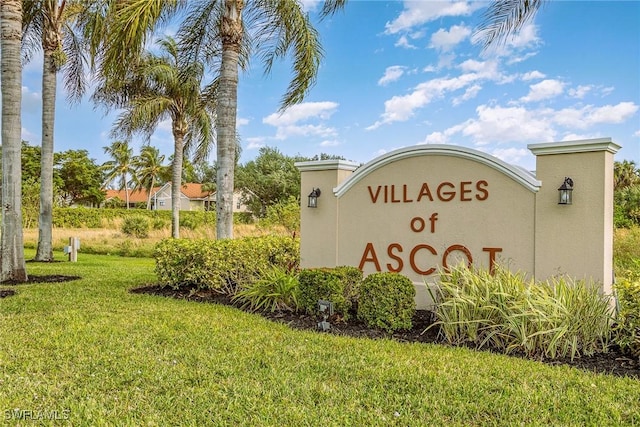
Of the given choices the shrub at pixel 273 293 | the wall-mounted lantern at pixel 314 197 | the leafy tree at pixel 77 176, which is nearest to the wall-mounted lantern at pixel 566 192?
the shrub at pixel 273 293

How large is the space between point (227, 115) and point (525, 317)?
22.3 feet

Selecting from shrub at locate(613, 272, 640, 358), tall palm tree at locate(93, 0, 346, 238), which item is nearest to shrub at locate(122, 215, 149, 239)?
tall palm tree at locate(93, 0, 346, 238)

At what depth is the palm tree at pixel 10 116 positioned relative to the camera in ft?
27.3

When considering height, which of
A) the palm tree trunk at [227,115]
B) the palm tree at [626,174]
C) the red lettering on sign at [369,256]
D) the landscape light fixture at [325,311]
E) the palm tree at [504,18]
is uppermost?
the palm tree at [626,174]

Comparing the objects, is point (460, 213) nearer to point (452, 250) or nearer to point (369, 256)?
point (452, 250)

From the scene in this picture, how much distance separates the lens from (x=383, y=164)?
720 centimetres

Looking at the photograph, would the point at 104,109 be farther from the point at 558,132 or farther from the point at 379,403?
the point at 379,403

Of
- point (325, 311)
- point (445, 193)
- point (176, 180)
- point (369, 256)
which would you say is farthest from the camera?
point (176, 180)

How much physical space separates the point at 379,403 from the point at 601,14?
873cm

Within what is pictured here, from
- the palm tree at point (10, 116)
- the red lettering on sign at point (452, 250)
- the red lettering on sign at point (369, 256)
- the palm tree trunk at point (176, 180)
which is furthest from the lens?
the palm tree trunk at point (176, 180)

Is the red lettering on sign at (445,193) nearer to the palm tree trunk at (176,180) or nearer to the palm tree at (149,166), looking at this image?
the palm tree trunk at (176,180)

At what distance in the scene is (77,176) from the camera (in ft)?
158

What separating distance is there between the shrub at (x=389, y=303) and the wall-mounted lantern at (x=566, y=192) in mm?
2196

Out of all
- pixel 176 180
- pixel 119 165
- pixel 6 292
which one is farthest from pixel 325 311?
pixel 119 165
